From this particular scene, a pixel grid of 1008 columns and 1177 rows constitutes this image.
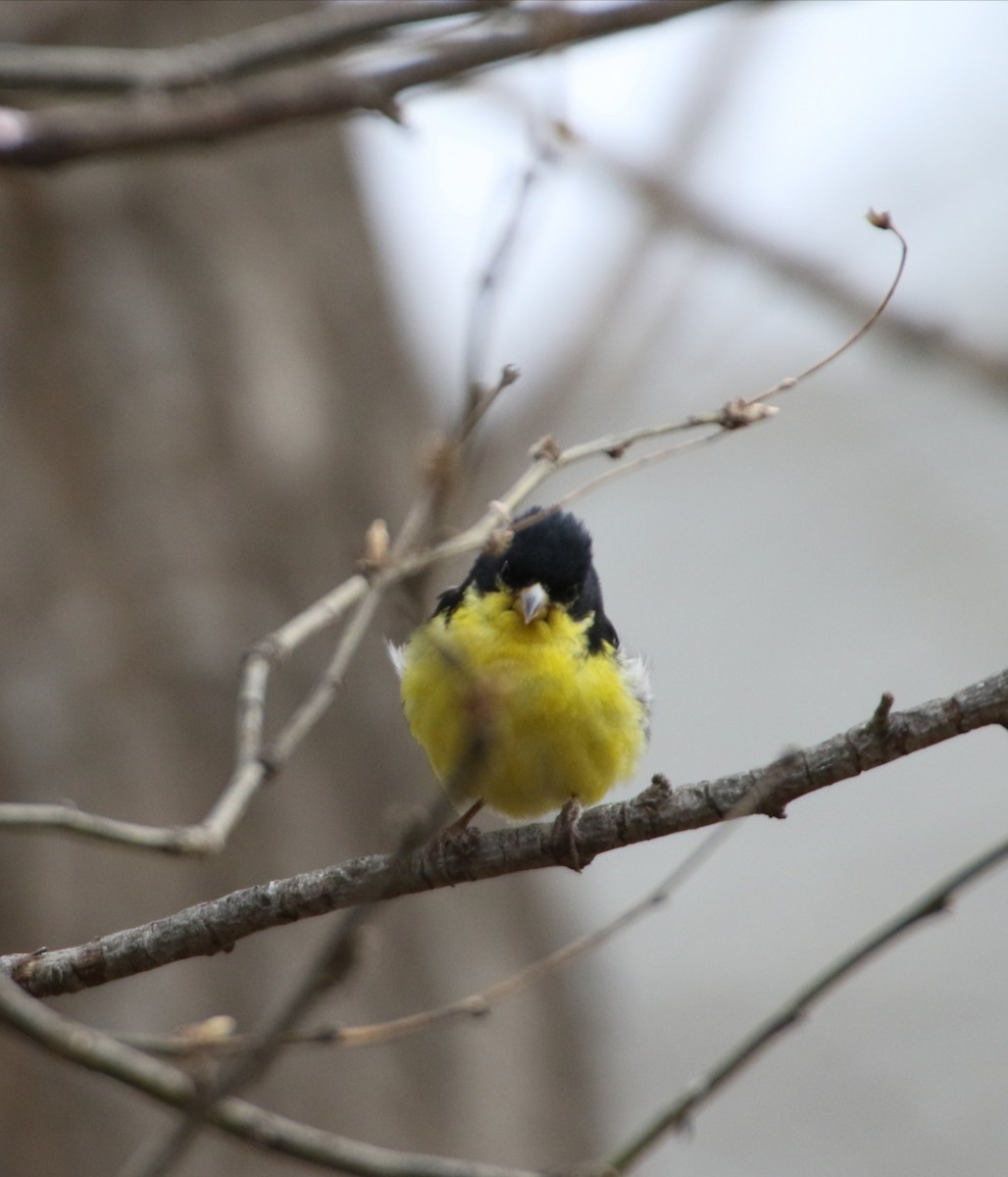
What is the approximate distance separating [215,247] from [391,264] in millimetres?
911

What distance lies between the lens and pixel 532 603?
322cm

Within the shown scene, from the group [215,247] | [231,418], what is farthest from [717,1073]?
[215,247]

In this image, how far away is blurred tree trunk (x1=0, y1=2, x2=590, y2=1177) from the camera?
4496 mm

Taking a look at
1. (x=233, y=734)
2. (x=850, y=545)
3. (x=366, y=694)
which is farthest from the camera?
(x=850, y=545)

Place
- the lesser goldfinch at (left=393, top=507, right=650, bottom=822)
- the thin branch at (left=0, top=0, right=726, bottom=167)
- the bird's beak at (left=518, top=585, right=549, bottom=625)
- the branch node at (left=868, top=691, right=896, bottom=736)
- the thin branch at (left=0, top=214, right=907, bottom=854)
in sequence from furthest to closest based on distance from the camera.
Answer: the bird's beak at (left=518, top=585, right=549, bottom=625)
the lesser goldfinch at (left=393, top=507, right=650, bottom=822)
the thin branch at (left=0, top=0, right=726, bottom=167)
the branch node at (left=868, top=691, right=896, bottom=736)
the thin branch at (left=0, top=214, right=907, bottom=854)

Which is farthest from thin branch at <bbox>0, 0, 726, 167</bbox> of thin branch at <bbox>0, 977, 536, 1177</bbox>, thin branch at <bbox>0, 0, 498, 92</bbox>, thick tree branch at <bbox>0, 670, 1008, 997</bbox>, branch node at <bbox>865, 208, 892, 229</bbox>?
thin branch at <bbox>0, 977, 536, 1177</bbox>

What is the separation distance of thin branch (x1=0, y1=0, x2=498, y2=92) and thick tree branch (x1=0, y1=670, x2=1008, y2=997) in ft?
6.30

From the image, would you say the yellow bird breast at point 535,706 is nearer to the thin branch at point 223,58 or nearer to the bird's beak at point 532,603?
Result: the bird's beak at point 532,603

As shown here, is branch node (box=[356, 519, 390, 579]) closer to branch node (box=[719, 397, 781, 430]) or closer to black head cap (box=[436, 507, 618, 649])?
branch node (box=[719, 397, 781, 430])

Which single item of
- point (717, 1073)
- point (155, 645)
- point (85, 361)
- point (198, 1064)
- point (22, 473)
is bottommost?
point (717, 1073)

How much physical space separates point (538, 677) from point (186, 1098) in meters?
1.80

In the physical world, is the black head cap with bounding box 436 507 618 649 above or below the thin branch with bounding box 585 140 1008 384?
below

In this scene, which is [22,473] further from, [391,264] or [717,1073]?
[717,1073]

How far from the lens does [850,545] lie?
10.7 metres
